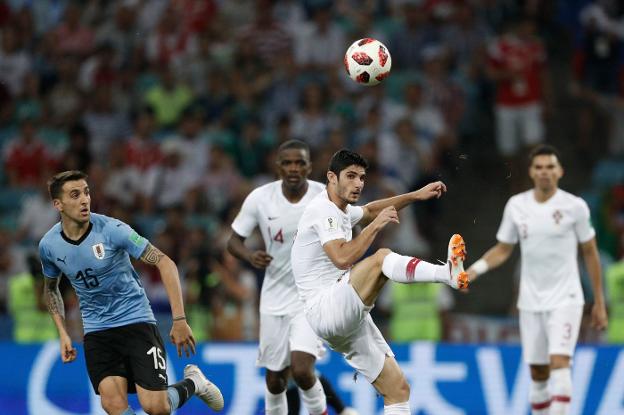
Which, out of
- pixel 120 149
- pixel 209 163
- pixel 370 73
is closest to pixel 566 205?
pixel 370 73

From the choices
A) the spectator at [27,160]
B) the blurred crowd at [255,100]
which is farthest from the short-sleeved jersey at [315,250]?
the spectator at [27,160]

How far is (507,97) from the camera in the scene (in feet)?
55.6

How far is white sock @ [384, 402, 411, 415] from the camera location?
29.0 ft

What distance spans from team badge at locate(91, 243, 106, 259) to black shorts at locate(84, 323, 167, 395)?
0.56 m

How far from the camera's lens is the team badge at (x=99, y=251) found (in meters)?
8.89

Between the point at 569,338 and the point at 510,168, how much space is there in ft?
19.4

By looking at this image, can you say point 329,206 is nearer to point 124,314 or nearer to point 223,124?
point 124,314

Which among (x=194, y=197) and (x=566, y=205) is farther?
(x=194, y=197)

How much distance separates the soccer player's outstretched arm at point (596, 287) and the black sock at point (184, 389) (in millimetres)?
3492

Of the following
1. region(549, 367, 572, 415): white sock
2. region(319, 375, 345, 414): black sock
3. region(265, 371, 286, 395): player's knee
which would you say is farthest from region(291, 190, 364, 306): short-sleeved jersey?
region(549, 367, 572, 415): white sock

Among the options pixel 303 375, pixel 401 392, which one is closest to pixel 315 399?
pixel 303 375

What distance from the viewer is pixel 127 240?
888 cm

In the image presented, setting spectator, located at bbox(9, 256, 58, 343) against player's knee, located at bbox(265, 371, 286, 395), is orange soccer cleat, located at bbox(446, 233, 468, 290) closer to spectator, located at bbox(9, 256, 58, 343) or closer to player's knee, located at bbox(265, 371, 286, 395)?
player's knee, located at bbox(265, 371, 286, 395)

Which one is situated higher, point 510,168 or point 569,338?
point 510,168
